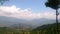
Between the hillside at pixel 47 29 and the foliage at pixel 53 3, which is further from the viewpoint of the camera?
the foliage at pixel 53 3

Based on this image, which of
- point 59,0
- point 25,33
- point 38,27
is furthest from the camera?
point 59,0

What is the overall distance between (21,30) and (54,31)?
1.90 m

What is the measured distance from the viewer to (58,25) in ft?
27.1

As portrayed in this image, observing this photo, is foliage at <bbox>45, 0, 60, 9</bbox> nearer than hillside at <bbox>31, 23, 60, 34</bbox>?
No

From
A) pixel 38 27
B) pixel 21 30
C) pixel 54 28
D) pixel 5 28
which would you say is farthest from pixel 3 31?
pixel 54 28

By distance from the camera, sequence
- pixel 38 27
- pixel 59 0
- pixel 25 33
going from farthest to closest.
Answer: pixel 59 0
pixel 38 27
pixel 25 33

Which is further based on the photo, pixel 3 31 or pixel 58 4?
pixel 58 4

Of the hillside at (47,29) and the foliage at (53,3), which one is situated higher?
the foliage at (53,3)

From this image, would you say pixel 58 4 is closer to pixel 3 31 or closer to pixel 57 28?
pixel 57 28

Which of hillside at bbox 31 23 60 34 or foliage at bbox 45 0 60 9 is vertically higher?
foliage at bbox 45 0 60 9

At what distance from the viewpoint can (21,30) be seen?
24.9ft

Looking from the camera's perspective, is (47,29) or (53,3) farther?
(53,3)

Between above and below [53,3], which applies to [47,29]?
below

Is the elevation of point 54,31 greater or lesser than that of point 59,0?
lesser
